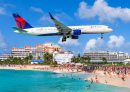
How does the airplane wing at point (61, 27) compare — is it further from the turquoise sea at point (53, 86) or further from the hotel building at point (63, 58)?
the hotel building at point (63, 58)

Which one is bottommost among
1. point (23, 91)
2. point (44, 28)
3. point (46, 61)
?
point (23, 91)

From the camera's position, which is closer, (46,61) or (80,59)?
(46,61)

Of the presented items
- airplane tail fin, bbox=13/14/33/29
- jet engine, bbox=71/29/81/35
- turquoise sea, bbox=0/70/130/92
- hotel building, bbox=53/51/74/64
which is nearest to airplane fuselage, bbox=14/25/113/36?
jet engine, bbox=71/29/81/35

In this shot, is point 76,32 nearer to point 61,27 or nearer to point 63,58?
point 61,27

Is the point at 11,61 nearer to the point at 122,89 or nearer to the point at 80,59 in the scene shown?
the point at 80,59

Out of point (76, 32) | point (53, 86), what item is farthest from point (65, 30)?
point (53, 86)

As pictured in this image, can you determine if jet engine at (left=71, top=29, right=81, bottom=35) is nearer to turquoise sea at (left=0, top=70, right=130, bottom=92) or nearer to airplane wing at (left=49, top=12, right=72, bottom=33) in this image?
airplane wing at (left=49, top=12, right=72, bottom=33)

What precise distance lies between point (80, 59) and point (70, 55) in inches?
837

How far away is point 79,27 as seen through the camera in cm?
4797

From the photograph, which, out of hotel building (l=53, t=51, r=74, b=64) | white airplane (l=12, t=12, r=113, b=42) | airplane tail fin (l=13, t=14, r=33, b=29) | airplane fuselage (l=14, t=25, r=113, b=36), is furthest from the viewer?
hotel building (l=53, t=51, r=74, b=64)

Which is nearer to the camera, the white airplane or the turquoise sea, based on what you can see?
the white airplane

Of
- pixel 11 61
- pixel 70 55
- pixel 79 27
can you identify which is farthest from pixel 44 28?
pixel 11 61

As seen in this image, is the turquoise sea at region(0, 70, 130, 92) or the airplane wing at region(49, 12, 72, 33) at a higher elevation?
the airplane wing at region(49, 12, 72, 33)

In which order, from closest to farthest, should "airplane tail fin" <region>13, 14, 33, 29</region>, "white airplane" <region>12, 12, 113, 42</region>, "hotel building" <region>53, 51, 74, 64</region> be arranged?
1. "white airplane" <region>12, 12, 113, 42</region>
2. "airplane tail fin" <region>13, 14, 33, 29</region>
3. "hotel building" <region>53, 51, 74, 64</region>
